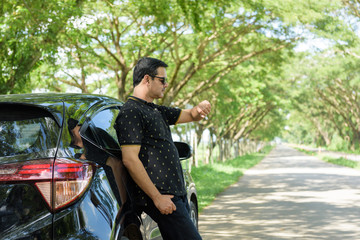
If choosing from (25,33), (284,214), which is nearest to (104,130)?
(284,214)

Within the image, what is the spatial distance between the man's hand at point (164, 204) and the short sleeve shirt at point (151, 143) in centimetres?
7

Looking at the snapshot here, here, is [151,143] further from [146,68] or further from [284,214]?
[284,214]

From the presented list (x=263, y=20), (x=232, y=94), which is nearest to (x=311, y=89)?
(x=232, y=94)

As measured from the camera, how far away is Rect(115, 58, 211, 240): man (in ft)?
10.9

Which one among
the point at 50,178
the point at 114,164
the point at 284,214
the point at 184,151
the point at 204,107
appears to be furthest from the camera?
the point at 284,214

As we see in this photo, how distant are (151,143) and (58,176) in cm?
79

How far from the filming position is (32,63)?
38.8 feet

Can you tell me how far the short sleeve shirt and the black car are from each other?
0.55 ft

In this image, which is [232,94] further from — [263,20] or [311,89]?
[311,89]

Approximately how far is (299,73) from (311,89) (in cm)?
482

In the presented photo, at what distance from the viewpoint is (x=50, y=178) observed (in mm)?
2789

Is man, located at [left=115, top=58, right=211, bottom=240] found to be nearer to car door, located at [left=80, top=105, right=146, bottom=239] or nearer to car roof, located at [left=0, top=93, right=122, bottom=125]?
car door, located at [left=80, top=105, right=146, bottom=239]

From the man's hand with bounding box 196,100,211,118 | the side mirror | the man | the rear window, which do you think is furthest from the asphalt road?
the rear window

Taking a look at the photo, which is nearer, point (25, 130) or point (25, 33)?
point (25, 130)
